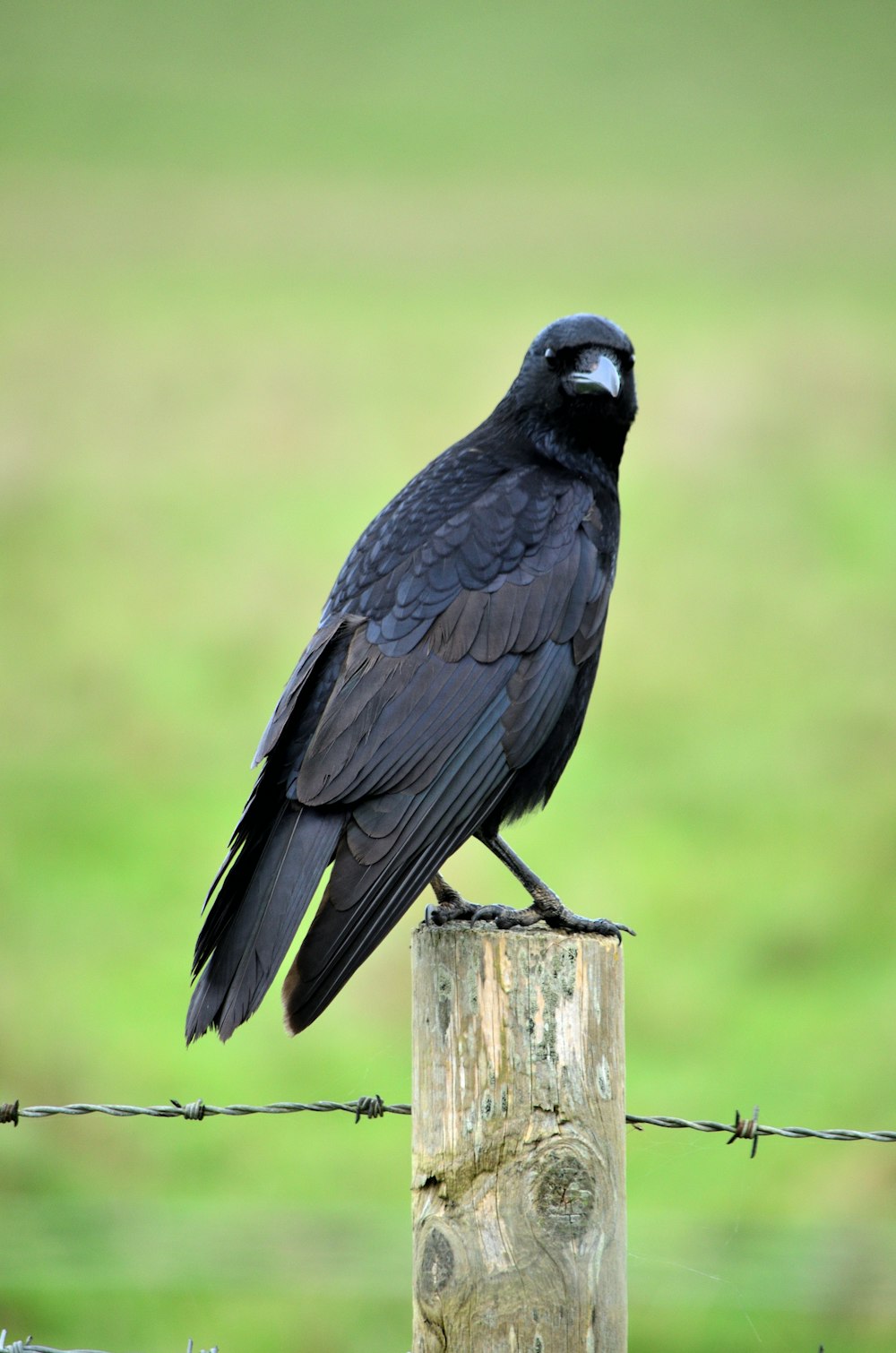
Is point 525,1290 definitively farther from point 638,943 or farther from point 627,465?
point 627,465

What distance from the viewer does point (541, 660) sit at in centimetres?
360

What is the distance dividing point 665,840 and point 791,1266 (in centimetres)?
668

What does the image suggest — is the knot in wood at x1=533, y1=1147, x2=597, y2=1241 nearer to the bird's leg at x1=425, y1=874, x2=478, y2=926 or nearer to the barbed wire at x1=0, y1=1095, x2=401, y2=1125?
the barbed wire at x1=0, y1=1095, x2=401, y2=1125

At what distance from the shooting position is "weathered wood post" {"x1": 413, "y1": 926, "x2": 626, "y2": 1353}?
2.37 m

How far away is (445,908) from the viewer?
3.55 meters

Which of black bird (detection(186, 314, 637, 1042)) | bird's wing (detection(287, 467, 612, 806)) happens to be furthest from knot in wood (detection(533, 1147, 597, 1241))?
bird's wing (detection(287, 467, 612, 806))

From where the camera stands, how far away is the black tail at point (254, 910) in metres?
2.94

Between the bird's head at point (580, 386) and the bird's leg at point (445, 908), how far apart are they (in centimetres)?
129

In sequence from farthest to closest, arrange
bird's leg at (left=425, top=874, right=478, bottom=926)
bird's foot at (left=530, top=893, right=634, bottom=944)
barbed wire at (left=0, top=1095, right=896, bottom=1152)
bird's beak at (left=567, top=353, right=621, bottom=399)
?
bird's beak at (left=567, top=353, right=621, bottom=399)
bird's leg at (left=425, top=874, right=478, bottom=926)
bird's foot at (left=530, top=893, right=634, bottom=944)
barbed wire at (left=0, top=1095, right=896, bottom=1152)

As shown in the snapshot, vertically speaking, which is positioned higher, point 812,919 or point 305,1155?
point 812,919

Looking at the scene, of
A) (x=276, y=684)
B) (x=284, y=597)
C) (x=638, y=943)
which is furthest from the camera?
(x=284, y=597)

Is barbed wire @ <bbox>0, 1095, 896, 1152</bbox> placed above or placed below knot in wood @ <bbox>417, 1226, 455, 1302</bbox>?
above

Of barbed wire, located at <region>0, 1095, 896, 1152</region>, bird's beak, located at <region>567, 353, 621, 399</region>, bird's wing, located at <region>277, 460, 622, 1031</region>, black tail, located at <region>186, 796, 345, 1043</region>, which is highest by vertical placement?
bird's beak, located at <region>567, 353, 621, 399</region>

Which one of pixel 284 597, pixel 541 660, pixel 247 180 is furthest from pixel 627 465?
pixel 247 180
